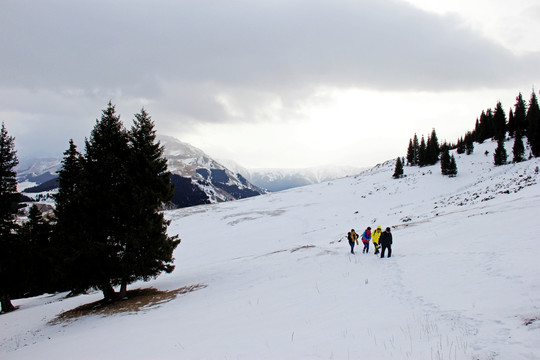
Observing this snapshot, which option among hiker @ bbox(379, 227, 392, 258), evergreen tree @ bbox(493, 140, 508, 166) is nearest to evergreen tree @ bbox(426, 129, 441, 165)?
evergreen tree @ bbox(493, 140, 508, 166)

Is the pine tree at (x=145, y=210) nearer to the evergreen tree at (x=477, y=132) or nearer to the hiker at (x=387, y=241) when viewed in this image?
the hiker at (x=387, y=241)

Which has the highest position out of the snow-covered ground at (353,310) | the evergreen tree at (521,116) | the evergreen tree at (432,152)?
the evergreen tree at (521,116)

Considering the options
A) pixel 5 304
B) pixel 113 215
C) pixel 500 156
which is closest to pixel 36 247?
pixel 5 304

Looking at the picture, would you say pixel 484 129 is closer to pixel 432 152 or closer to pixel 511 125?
pixel 511 125

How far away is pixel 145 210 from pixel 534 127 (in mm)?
74714

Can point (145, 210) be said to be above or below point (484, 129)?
below

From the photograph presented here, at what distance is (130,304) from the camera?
1653cm

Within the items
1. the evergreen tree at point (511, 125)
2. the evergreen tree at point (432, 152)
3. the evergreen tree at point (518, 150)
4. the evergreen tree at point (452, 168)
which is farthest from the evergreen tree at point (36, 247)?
the evergreen tree at point (511, 125)

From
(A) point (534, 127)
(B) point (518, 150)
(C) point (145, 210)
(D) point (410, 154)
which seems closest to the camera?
(C) point (145, 210)

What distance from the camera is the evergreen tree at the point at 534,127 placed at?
169 feet

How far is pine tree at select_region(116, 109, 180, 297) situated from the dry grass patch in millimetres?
1178

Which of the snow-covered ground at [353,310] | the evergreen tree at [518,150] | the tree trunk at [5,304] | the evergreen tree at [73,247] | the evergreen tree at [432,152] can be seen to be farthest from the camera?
the evergreen tree at [432,152]

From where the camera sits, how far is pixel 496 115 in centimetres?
8081

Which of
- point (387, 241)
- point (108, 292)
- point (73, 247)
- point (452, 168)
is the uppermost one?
point (452, 168)
